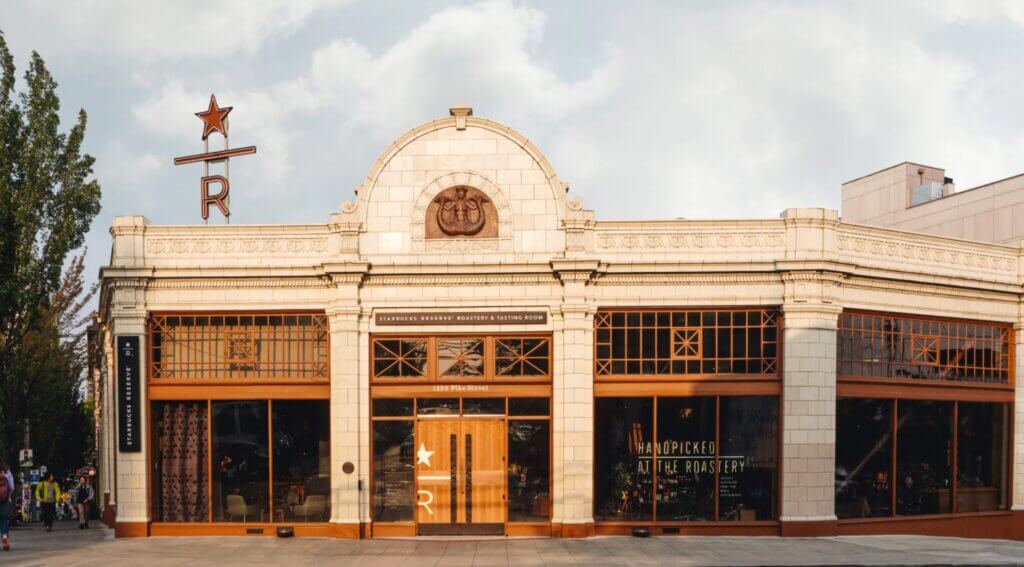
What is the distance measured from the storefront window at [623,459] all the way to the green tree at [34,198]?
16235 mm

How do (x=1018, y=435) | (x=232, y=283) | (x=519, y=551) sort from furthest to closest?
(x=1018, y=435) < (x=232, y=283) < (x=519, y=551)

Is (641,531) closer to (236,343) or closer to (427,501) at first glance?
(427,501)

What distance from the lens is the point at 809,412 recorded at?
62.3ft

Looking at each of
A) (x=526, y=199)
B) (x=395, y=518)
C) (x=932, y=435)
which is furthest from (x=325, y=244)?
(x=932, y=435)

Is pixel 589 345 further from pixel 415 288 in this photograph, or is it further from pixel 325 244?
pixel 325 244

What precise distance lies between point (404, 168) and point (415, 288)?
2667 mm

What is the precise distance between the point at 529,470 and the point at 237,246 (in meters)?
8.09

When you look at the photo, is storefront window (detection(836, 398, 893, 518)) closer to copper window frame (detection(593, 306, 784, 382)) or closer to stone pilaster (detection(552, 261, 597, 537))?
copper window frame (detection(593, 306, 784, 382))

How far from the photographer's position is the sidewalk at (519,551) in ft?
52.3

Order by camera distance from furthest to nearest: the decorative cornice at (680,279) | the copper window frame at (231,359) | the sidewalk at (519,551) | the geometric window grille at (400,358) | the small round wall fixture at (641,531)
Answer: the copper window frame at (231,359) → the geometric window grille at (400,358) → the decorative cornice at (680,279) → the small round wall fixture at (641,531) → the sidewalk at (519,551)

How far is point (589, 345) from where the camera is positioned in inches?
752

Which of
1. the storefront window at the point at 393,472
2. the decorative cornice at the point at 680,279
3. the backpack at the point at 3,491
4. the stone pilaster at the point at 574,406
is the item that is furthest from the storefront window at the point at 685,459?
the backpack at the point at 3,491

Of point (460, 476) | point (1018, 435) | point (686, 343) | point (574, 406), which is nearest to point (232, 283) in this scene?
point (460, 476)

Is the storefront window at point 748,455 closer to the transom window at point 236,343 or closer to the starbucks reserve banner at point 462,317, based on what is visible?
the starbucks reserve banner at point 462,317
